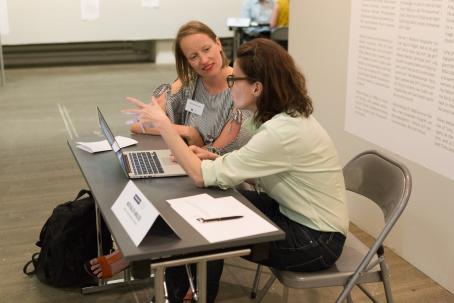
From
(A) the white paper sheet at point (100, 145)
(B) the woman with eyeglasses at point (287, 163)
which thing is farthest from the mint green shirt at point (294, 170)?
(A) the white paper sheet at point (100, 145)

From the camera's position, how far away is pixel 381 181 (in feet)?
6.48

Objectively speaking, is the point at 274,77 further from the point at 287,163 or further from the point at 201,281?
the point at 201,281

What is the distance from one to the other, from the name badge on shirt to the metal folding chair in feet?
2.54

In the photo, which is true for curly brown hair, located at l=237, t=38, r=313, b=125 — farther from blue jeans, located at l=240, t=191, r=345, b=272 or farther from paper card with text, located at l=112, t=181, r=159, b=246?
paper card with text, located at l=112, t=181, r=159, b=246

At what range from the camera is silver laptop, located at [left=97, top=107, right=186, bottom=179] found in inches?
77.4

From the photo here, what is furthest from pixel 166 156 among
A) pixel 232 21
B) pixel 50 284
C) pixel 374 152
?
pixel 232 21

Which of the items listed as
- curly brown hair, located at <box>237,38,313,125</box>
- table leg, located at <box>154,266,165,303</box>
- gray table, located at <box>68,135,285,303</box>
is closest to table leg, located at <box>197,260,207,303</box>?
gray table, located at <box>68,135,285,303</box>

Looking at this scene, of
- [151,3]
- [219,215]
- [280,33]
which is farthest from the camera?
[151,3]

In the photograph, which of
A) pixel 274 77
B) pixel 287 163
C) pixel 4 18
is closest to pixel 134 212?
pixel 287 163

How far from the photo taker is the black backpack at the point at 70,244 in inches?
101

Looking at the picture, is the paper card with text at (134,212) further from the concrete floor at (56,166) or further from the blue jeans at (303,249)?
the concrete floor at (56,166)

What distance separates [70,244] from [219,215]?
1180 mm

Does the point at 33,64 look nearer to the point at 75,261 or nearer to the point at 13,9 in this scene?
the point at 13,9

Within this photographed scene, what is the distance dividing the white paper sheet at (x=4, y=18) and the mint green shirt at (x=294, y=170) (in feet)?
23.2
